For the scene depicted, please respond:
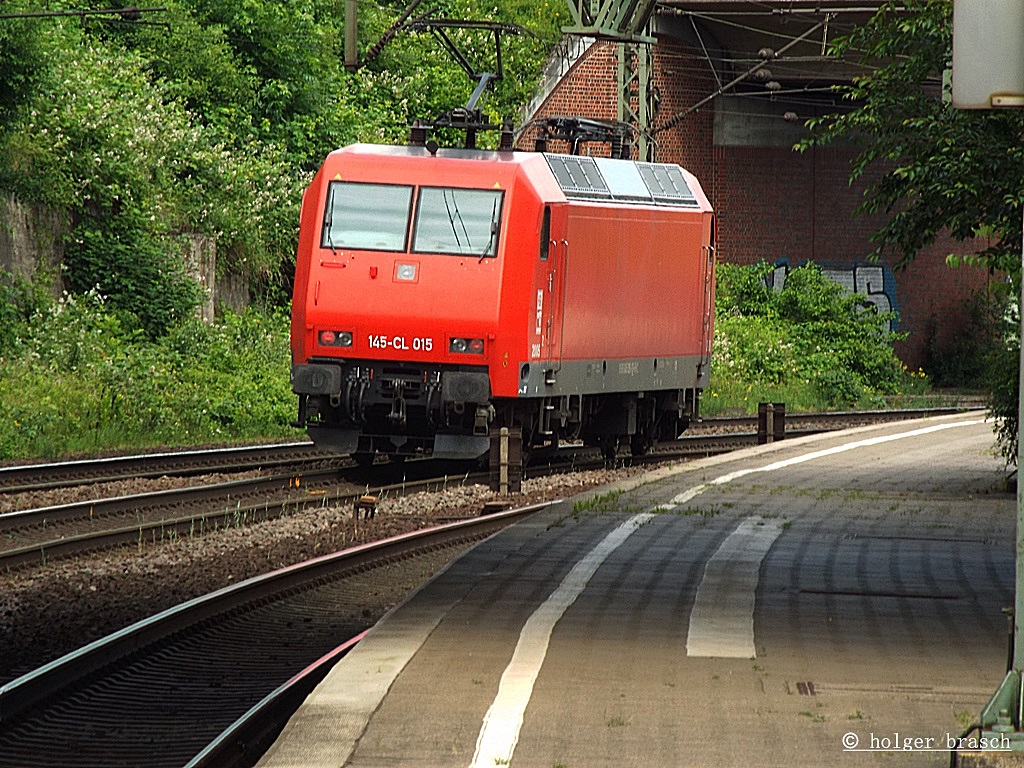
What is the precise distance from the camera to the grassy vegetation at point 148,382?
21828mm

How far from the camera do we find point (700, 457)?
76.6ft

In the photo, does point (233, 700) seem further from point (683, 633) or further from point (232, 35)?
point (232, 35)

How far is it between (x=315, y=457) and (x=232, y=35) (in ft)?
57.9

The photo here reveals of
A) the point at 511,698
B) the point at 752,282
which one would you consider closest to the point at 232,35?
the point at 752,282

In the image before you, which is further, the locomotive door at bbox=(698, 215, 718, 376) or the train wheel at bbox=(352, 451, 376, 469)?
the locomotive door at bbox=(698, 215, 718, 376)

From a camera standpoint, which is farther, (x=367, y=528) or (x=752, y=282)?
(x=752, y=282)

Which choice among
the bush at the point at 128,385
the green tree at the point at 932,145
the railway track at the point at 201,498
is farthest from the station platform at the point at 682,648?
the bush at the point at 128,385

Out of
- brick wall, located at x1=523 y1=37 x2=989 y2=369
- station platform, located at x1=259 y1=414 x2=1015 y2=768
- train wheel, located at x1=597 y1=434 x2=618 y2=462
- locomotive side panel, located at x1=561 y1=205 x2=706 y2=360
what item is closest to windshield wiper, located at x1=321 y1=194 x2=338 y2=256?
locomotive side panel, located at x1=561 y1=205 x2=706 y2=360

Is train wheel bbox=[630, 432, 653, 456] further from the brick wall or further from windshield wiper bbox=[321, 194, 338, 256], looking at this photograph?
the brick wall

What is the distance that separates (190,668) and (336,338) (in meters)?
9.30

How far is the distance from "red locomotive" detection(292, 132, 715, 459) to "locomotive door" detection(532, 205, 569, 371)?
22 millimetres

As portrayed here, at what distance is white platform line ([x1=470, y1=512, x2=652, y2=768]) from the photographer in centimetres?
664

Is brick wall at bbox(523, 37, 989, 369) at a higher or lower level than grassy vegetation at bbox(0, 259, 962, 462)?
higher

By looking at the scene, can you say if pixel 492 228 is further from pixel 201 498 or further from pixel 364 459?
pixel 201 498
